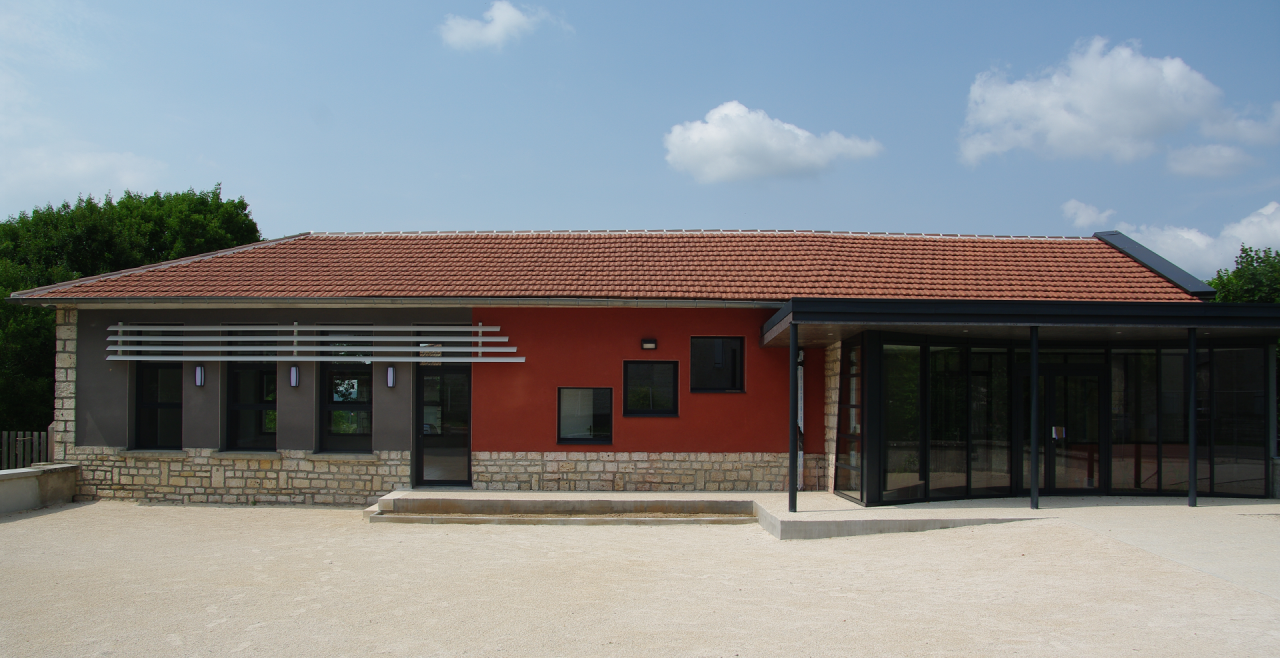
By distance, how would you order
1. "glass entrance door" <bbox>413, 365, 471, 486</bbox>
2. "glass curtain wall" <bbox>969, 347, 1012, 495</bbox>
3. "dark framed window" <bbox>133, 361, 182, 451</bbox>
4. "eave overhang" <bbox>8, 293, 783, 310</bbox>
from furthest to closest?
1. "dark framed window" <bbox>133, 361, 182, 451</bbox>
2. "glass entrance door" <bbox>413, 365, 471, 486</bbox>
3. "eave overhang" <bbox>8, 293, 783, 310</bbox>
4. "glass curtain wall" <bbox>969, 347, 1012, 495</bbox>

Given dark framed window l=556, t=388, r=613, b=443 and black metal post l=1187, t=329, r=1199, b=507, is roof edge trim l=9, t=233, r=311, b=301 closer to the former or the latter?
dark framed window l=556, t=388, r=613, b=443

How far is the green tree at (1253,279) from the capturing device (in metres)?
15.9

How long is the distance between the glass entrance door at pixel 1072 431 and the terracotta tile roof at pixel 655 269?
161cm

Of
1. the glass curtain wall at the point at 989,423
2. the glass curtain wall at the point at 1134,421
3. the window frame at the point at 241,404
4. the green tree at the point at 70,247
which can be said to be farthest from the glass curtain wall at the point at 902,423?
the green tree at the point at 70,247

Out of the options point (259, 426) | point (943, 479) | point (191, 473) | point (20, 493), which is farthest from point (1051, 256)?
point (20, 493)

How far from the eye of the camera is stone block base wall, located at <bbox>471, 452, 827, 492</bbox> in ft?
39.4

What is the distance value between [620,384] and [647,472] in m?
1.40

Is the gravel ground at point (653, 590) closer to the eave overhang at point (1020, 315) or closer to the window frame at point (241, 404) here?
the eave overhang at point (1020, 315)

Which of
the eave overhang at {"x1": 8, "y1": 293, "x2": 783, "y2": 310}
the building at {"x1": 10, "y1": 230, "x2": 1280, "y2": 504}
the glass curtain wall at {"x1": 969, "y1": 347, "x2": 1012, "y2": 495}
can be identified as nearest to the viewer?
the glass curtain wall at {"x1": 969, "y1": 347, "x2": 1012, "y2": 495}

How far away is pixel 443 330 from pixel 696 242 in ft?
15.9

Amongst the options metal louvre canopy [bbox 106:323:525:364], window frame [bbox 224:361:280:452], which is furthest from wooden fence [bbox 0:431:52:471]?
window frame [bbox 224:361:280:452]

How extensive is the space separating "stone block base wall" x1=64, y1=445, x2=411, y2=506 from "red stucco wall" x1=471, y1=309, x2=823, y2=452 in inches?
67.7

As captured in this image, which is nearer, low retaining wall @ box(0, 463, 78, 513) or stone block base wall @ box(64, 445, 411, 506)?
low retaining wall @ box(0, 463, 78, 513)

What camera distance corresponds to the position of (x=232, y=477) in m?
12.3
